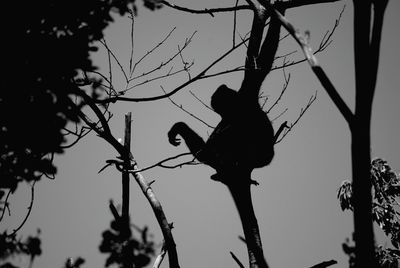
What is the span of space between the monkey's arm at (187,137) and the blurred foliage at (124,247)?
4.39 ft

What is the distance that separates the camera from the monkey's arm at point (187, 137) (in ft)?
10.2

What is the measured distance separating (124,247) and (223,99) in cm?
285

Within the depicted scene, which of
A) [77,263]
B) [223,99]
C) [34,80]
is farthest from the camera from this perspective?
[223,99]

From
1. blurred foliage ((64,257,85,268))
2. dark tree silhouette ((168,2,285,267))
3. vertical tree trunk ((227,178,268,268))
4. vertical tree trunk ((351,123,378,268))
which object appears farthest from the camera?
dark tree silhouette ((168,2,285,267))

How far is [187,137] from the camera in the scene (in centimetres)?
323

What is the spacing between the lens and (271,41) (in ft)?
9.52

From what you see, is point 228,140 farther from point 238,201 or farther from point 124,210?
point 124,210

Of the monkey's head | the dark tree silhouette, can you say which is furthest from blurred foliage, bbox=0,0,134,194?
the monkey's head

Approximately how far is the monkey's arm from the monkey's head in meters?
0.88

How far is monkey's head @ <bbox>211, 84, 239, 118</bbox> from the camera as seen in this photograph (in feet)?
13.3

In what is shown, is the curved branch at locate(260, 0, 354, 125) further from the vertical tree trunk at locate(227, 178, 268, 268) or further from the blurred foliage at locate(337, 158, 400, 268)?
the blurred foliage at locate(337, 158, 400, 268)

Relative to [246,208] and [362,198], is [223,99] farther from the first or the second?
[362,198]

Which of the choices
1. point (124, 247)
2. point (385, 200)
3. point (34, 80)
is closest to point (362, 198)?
point (124, 247)

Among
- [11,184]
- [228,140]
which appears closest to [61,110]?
[11,184]
